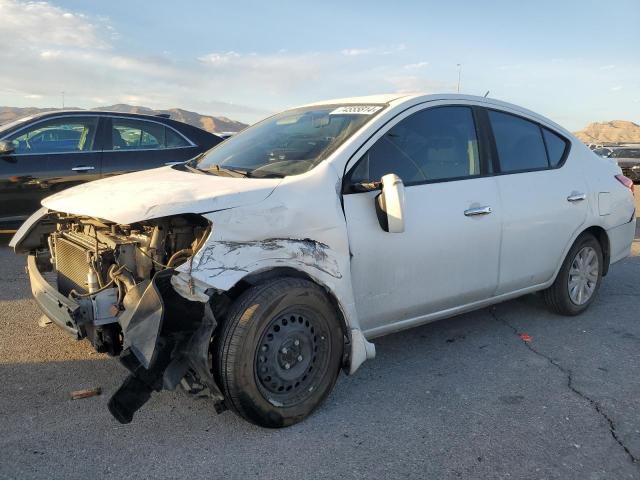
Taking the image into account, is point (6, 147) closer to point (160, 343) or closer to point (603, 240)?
point (160, 343)

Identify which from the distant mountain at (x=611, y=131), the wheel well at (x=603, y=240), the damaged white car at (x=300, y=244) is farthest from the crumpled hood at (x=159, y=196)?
the distant mountain at (x=611, y=131)

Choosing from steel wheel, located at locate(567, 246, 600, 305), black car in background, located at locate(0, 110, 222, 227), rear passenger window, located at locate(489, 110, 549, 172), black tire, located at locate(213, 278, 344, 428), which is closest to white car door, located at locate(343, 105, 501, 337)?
rear passenger window, located at locate(489, 110, 549, 172)

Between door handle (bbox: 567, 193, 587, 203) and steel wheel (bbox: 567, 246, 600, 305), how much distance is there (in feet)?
1.50

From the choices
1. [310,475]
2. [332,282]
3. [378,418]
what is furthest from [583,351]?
[310,475]

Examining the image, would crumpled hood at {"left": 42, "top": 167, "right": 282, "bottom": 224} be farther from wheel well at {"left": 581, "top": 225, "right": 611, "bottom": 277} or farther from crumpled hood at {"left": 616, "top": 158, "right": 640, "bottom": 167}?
crumpled hood at {"left": 616, "top": 158, "right": 640, "bottom": 167}

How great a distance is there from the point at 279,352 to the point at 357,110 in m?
1.68

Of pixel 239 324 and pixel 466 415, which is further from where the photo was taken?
pixel 466 415

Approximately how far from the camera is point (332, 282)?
3139mm

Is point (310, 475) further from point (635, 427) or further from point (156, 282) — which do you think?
point (635, 427)

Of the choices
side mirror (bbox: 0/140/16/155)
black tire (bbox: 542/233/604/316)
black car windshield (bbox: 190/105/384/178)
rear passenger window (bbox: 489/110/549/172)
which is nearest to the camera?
black car windshield (bbox: 190/105/384/178)

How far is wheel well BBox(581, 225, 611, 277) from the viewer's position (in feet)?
16.2

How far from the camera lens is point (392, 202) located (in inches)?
125

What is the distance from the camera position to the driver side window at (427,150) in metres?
3.49

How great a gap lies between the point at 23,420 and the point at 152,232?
1206mm
